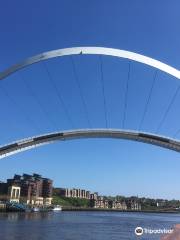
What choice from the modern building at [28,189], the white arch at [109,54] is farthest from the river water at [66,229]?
the modern building at [28,189]

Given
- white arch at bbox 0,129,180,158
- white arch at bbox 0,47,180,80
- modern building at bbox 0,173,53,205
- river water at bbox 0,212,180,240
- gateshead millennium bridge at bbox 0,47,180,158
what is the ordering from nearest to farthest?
white arch at bbox 0,47,180,80
gateshead millennium bridge at bbox 0,47,180,158
river water at bbox 0,212,180,240
white arch at bbox 0,129,180,158
modern building at bbox 0,173,53,205

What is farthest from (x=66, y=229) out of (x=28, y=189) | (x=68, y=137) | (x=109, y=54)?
(x=28, y=189)

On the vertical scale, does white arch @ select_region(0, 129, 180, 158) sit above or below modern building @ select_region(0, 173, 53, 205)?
below

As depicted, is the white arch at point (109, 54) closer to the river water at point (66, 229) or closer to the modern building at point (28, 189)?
the river water at point (66, 229)

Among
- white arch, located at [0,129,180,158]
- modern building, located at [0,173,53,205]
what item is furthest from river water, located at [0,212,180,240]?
modern building, located at [0,173,53,205]

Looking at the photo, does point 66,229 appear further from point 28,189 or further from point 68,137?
point 28,189

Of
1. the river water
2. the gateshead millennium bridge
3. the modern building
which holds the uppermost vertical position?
the modern building

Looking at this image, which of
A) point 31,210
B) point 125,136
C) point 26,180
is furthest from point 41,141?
point 26,180

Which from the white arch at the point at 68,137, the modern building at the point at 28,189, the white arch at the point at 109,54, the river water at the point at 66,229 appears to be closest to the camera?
the white arch at the point at 109,54

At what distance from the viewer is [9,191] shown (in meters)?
175

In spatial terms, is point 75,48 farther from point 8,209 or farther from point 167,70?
point 8,209

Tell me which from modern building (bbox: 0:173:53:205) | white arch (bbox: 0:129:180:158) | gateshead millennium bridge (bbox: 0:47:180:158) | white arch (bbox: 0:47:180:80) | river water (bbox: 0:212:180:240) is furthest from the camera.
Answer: modern building (bbox: 0:173:53:205)

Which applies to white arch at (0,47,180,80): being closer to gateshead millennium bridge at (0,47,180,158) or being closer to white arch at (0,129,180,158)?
gateshead millennium bridge at (0,47,180,158)

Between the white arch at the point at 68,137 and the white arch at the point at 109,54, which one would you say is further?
the white arch at the point at 68,137
